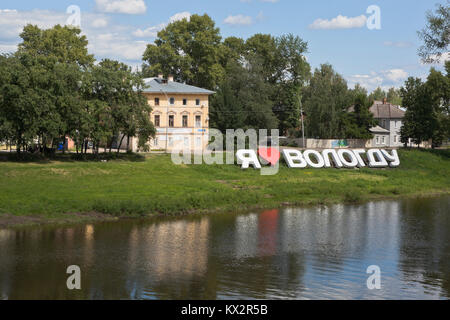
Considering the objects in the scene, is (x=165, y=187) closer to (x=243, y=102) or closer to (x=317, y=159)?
(x=317, y=159)

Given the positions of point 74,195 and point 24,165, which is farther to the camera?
point 24,165

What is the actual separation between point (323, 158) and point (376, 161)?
7410 millimetres

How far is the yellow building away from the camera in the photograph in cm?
7631

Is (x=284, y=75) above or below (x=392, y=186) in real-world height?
above

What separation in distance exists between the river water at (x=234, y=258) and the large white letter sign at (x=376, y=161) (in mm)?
20945

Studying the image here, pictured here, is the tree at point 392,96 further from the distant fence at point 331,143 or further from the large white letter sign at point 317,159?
the large white letter sign at point 317,159

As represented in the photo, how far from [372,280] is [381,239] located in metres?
8.83

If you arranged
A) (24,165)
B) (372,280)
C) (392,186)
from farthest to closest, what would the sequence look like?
(392,186)
(24,165)
(372,280)

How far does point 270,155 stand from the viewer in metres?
56.7

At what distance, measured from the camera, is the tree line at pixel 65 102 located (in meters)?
49.0

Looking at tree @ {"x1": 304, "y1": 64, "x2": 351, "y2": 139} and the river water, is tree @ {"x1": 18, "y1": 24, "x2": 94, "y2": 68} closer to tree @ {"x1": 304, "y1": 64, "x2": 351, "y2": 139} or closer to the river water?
tree @ {"x1": 304, "y1": 64, "x2": 351, "y2": 139}
